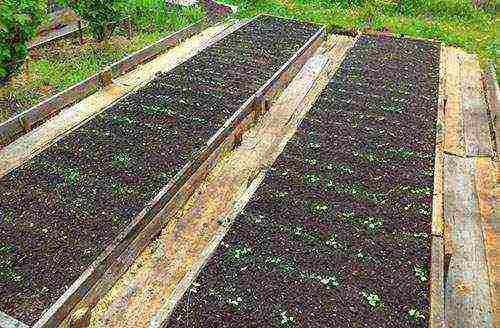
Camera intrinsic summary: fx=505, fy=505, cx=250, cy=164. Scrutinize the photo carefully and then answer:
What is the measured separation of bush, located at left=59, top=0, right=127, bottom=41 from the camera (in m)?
10.9

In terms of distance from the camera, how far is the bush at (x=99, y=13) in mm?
10945

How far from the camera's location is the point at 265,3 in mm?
15094

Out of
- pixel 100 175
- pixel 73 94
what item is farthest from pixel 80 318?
pixel 73 94

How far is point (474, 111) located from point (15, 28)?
8.56m

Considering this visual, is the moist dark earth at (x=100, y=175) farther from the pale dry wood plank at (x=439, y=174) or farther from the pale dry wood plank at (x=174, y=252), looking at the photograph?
the pale dry wood plank at (x=439, y=174)

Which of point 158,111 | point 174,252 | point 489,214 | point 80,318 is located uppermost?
point 158,111

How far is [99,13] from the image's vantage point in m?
11.2

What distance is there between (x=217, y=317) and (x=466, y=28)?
43.1 feet

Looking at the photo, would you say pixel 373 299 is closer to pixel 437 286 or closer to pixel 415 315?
pixel 415 315

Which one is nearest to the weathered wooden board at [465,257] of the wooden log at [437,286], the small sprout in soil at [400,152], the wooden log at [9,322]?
the wooden log at [437,286]

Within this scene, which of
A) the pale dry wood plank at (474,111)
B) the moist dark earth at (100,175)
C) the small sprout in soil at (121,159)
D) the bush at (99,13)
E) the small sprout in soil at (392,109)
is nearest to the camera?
the moist dark earth at (100,175)

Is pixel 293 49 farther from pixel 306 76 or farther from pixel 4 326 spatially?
pixel 4 326

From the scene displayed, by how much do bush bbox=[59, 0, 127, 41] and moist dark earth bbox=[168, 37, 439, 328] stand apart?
5510 mm

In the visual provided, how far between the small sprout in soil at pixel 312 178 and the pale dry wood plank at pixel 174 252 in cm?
117
